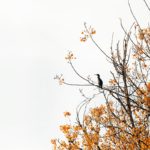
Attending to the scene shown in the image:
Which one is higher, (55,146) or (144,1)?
(144,1)

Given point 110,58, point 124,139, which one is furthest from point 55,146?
point 110,58

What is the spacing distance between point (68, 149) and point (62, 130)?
447 mm

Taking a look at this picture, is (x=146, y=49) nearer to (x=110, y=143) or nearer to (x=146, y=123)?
(x=146, y=123)

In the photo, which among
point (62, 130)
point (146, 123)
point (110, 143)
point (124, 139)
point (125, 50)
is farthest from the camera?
point (110, 143)

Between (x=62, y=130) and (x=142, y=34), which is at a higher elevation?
(x=142, y=34)

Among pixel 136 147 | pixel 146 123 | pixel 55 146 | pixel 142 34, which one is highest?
pixel 142 34

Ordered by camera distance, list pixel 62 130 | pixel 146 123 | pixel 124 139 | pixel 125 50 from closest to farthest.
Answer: pixel 125 50
pixel 124 139
pixel 146 123
pixel 62 130

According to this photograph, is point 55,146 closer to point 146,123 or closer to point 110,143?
point 110,143

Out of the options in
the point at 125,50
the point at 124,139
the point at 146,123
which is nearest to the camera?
the point at 125,50

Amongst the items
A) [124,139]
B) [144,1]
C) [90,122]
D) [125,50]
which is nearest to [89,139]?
[124,139]

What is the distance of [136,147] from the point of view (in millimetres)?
5625

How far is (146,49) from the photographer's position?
19.8 ft

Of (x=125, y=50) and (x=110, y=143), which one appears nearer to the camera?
(x=125, y=50)

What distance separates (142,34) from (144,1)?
659 mm
